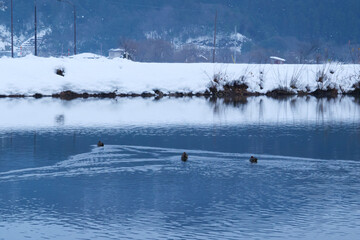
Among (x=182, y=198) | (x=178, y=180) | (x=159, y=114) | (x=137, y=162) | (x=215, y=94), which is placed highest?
(x=215, y=94)

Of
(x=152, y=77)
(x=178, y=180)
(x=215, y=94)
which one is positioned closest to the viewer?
(x=178, y=180)

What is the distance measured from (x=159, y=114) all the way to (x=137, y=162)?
13726 mm

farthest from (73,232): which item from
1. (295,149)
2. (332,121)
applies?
(332,121)

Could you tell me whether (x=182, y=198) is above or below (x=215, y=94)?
below

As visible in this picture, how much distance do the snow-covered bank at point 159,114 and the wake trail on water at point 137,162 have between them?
22.9 ft

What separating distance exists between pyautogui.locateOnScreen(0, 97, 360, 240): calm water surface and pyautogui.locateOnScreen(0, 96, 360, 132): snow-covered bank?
0.38 meters

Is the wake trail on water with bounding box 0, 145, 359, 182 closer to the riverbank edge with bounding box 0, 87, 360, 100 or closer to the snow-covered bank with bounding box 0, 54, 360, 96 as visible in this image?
the riverbank edge with bounding box 0, 87, 360, 100

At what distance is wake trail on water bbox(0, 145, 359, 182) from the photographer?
49.5 feet

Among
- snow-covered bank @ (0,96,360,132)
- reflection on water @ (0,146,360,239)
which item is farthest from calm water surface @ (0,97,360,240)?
snow-covered bank @ (0,96,360,132)

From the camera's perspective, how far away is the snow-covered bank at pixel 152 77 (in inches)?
1784

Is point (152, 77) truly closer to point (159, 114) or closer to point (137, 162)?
point (159, 114)

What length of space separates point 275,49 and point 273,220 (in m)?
190

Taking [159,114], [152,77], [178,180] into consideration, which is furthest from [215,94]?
[178,180]

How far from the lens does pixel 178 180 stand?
14.2 metres
